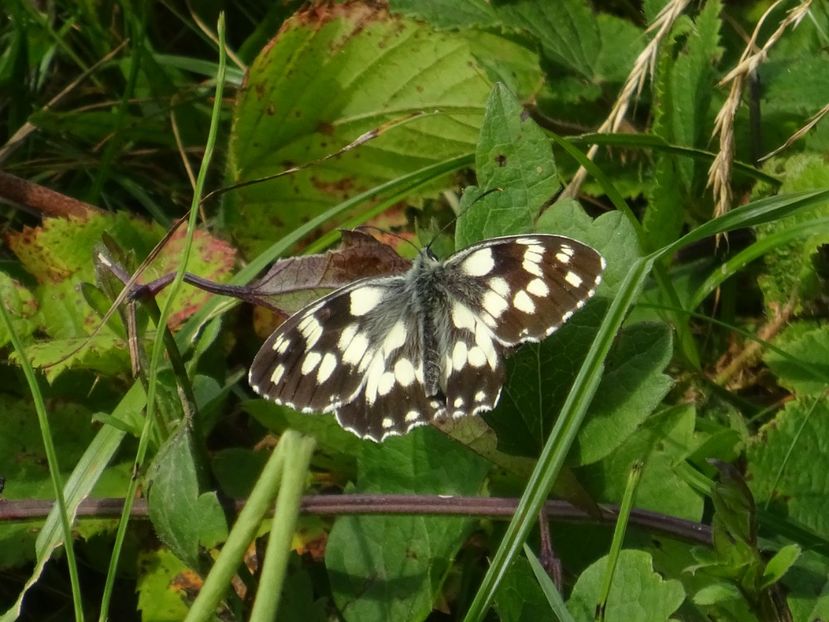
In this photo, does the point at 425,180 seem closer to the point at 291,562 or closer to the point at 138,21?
the point at 291,562

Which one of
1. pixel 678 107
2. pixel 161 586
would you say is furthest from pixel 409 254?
pixel 161 586

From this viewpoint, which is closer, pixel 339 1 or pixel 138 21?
pixel 339 1

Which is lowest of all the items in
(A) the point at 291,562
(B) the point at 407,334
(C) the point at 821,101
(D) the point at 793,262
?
(D) the point at 793,262

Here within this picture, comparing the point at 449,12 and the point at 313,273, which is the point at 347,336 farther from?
the point at 449,12

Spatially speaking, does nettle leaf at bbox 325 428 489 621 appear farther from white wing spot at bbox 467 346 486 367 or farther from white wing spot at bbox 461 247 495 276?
white wing spot at bbox 461 247 495 276

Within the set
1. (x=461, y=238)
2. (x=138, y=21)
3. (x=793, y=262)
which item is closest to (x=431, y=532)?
(x=461, y=238)
